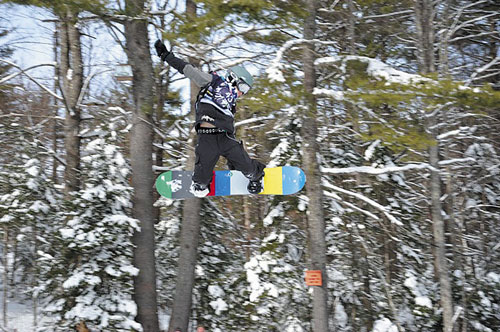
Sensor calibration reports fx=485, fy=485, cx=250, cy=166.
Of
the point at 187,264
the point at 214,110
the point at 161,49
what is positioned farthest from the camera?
the point at 187,264

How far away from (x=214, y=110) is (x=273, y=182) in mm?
1916

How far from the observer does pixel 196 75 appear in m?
5.17

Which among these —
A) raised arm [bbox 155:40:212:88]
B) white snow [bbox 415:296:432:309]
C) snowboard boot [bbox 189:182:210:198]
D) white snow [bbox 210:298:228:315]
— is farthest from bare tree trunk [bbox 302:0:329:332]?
white snow [bbox 415:296:432:309]

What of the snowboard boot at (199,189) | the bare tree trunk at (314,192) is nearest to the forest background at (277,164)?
the bare tree trunk at (314,192)

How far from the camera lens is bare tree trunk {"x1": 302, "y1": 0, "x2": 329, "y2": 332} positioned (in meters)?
7.40

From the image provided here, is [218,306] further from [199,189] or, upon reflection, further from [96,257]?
[199,189]

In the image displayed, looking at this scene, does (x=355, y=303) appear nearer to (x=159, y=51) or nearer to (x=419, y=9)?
(x=419, y=9)

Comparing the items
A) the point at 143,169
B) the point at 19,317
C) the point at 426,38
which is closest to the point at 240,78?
the point at 143,169

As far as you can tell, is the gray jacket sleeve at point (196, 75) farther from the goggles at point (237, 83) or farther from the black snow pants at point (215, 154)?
the black snow pants at point (215, 154)

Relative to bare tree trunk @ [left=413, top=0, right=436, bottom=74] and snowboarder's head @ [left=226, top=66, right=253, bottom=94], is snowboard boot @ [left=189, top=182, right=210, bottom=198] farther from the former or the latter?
bare tree trunk @ [left=413, top=0, right=436, bottom=74]

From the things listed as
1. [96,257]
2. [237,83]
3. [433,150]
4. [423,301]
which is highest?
[237,83]

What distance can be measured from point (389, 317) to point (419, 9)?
6370 mm

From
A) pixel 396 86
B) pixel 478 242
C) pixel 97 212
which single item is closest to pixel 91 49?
pixel 97 212

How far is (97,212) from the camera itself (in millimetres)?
8281
